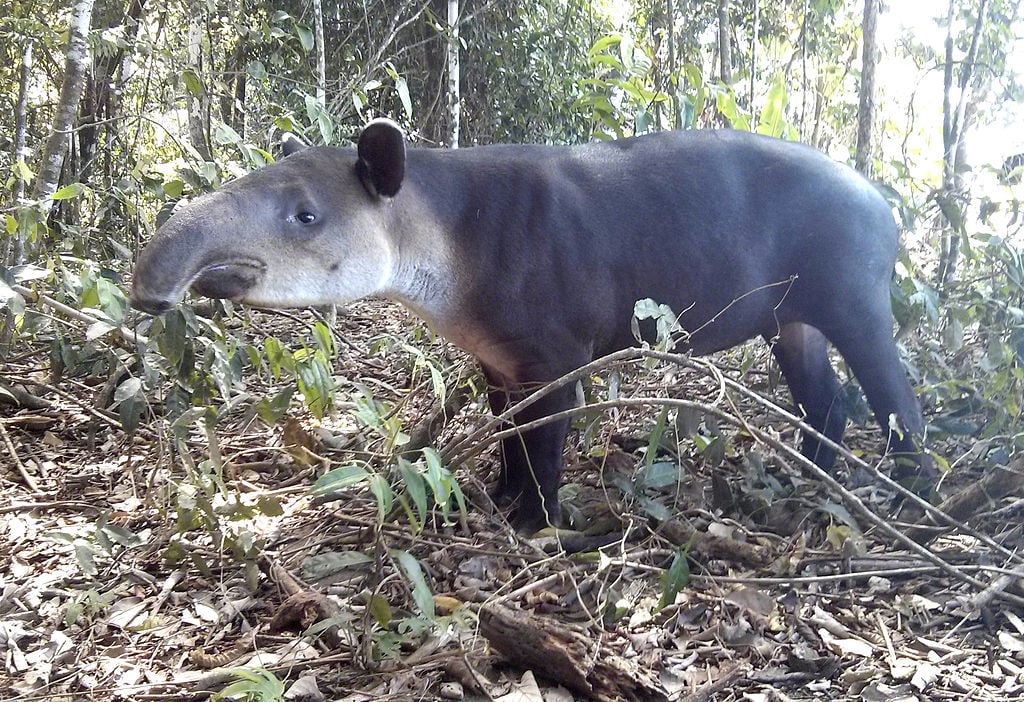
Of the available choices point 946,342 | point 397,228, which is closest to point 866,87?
point 946,342

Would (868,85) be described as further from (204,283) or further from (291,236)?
(204,283)

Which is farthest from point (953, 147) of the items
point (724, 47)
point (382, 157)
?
point (382, 157)

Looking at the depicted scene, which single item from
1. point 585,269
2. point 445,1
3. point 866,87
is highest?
point 445,1

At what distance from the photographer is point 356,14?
9125 mm

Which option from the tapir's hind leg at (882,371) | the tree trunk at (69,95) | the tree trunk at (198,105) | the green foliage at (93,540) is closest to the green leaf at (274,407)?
the green foliage at (93,540)

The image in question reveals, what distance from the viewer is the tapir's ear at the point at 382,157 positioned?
3242 millimetres

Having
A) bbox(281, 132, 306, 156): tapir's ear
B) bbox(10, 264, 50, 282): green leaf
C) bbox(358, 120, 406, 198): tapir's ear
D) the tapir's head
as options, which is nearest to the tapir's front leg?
the tapir's head

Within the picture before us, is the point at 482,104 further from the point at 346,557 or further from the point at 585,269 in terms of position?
the point at 346,557

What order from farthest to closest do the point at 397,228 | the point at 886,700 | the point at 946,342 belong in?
the point at 946,342 < the point at 397,228 < the point at 886,700

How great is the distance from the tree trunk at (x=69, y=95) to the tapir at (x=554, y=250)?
1556 mm

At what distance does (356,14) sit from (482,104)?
1563 mm

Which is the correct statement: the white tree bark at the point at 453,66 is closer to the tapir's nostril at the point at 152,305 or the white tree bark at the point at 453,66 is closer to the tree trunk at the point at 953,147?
the tree trunk at the point at 953,147

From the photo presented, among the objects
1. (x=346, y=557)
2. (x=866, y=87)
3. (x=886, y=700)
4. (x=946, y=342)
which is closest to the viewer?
(x=886, y=700)

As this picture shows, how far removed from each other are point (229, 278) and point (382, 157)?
0.73 m
